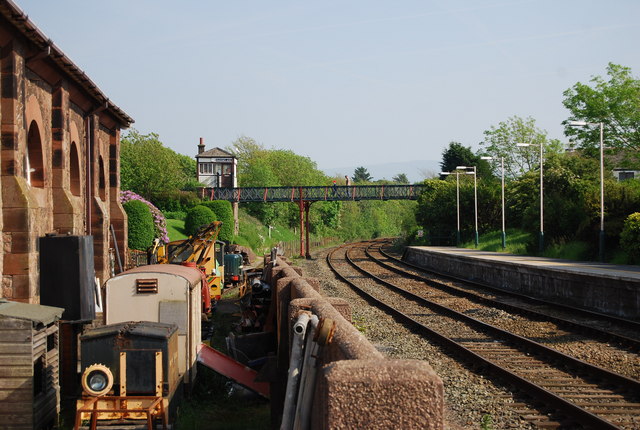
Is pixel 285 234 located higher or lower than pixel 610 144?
lower

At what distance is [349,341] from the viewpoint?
4844 millimetres

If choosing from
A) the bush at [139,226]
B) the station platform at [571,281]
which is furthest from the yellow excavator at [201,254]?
the bush at [139,226]

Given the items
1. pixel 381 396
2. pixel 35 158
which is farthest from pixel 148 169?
pixel 381 396

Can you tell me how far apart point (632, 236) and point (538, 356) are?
1440 cm

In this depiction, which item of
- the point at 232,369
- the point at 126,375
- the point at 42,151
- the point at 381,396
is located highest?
the point at 42,151

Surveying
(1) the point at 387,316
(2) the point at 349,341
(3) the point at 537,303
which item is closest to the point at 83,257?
(1) the point at 387,316

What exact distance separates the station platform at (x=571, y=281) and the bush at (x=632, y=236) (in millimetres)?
780

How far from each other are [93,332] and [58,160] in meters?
10.2

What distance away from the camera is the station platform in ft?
60.3

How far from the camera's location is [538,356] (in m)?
12.8

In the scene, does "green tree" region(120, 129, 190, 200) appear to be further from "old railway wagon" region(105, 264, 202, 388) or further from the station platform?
"old railway wagon" region(105, 264, 202, 388)

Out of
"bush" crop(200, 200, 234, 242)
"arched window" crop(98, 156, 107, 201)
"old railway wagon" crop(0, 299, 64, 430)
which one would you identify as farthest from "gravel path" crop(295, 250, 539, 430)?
"bush" crop(200, 200, 234, 242)

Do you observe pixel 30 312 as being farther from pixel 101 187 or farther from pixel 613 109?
pixel 613 109

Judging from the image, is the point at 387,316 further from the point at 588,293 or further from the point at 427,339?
the point at 588,293
